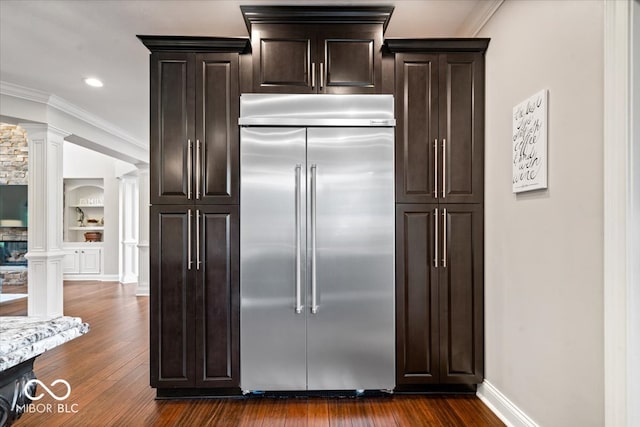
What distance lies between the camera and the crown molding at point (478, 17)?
2363 millimetres

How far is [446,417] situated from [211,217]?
2006mm

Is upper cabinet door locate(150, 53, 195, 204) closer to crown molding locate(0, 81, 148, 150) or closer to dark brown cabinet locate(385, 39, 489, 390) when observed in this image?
dark brown cabinet locate(385, 39, 489, 390)

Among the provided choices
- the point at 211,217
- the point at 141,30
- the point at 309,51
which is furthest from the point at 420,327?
the point at 141,30

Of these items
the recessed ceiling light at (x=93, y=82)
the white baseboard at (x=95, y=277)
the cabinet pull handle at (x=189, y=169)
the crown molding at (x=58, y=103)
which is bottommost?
the white baseboard at (x=95, y=277)

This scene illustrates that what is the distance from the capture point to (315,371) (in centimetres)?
241

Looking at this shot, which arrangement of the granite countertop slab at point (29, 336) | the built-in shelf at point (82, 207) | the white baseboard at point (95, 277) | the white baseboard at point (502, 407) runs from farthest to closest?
the built-in shelf at point (82, 207) < the white baseboard at point (95, 277) < the white baseboard at point (502, 407) < the granite countertop slab at point (29, 336)

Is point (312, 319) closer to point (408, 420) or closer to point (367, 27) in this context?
point (408, 420)

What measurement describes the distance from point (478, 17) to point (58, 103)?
4.59 m

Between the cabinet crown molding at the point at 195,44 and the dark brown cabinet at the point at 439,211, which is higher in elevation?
the cabinet crown molding at the point at 195,44

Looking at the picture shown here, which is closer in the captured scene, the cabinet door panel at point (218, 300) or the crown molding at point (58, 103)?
the cabinet door panel at point (218, 300)

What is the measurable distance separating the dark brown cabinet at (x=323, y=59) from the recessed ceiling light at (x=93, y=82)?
2.23 meters

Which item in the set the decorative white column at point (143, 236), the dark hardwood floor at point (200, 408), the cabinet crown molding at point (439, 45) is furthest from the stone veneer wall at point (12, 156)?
the cabinet crown molding at point (439, 45)

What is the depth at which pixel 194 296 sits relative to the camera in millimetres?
2434

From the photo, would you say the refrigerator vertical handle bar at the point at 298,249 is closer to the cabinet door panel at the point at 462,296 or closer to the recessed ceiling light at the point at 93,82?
the cabinet door panel at the point at 462,296
